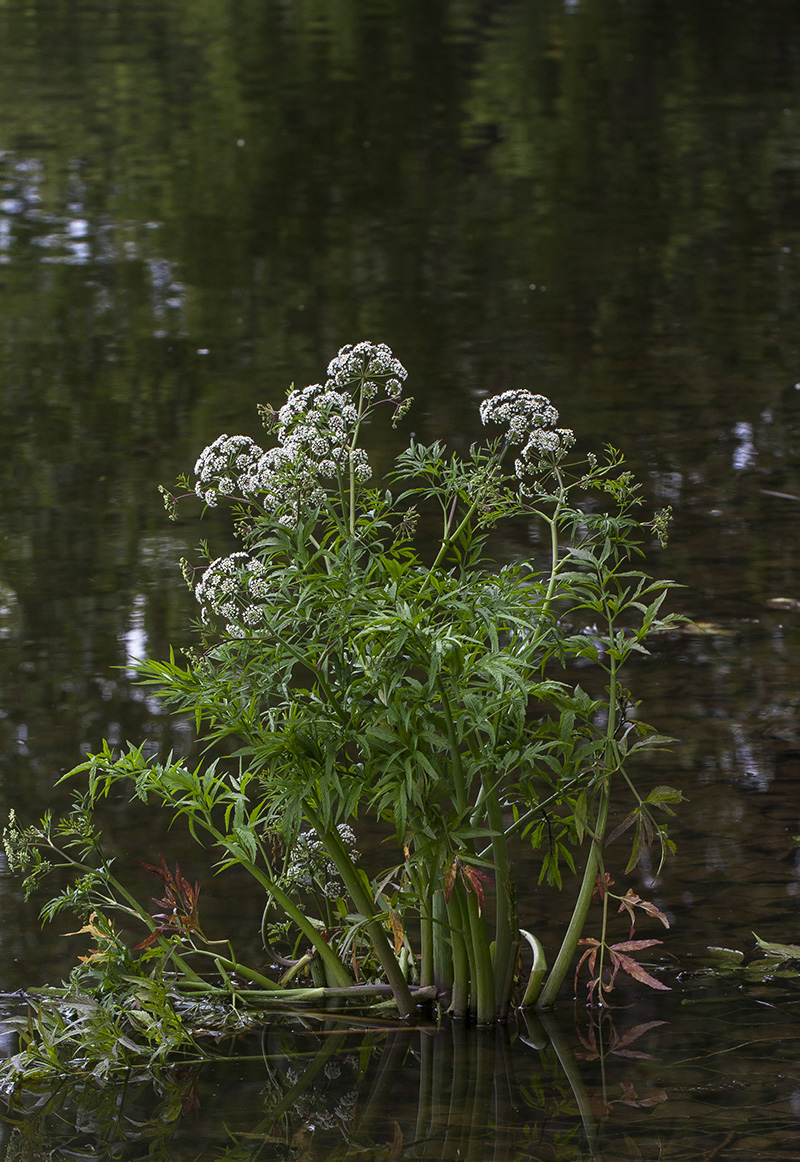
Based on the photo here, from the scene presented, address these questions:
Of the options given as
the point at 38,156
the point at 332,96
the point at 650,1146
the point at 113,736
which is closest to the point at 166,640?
the point at 113,736

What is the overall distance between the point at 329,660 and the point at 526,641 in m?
0.36

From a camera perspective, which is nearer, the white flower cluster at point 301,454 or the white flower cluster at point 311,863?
the white flower cluster at point 301,454

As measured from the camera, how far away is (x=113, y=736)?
13.8 ft

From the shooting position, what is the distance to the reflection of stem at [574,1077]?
2.45 m

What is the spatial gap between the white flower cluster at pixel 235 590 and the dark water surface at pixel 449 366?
84 centimetres

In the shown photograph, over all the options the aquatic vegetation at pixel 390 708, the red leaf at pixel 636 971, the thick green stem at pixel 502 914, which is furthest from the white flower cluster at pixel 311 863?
the red leaf at pixel 636 971

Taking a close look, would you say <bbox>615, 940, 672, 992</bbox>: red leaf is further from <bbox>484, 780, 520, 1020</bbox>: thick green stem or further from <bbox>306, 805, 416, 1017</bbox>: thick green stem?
<bbox>306, 805, 416, 1017</bbox>: thick green stem

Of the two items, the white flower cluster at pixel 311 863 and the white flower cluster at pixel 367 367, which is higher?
the white flower cluster at pixel 367 367

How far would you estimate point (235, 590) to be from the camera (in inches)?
98.7

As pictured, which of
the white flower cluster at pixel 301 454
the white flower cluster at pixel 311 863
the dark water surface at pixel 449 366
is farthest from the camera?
the white flower cluster at pixel 311 863

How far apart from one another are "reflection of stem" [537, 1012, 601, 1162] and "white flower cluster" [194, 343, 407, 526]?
1.06 metres

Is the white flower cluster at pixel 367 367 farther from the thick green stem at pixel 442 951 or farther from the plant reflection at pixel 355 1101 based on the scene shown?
the plant reflection at pixel 355 1101

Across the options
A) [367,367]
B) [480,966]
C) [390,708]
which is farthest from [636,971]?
[367,367]

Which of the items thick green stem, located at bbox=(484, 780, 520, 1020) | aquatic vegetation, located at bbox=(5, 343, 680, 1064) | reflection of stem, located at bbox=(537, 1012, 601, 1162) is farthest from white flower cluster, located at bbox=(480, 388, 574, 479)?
reflection of stem, located at bbox=(537, 1012, 601, 1162)
